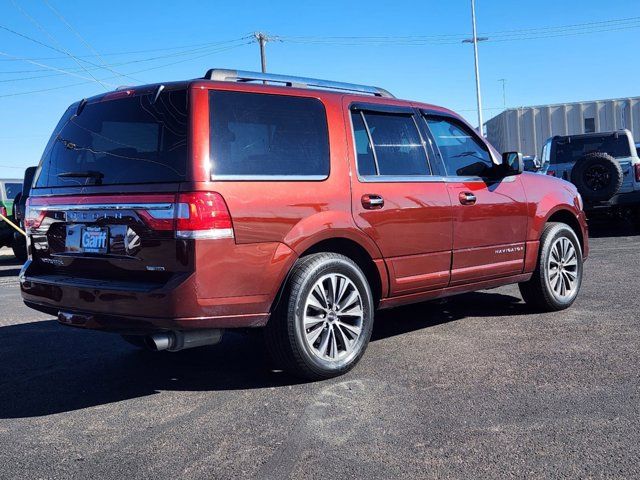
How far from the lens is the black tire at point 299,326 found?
3.95 m

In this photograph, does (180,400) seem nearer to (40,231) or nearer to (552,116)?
(40,231)

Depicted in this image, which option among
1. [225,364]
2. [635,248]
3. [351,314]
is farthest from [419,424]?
[635,248]

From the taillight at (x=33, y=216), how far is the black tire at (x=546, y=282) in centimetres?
420

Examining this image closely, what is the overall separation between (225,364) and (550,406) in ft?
7.55

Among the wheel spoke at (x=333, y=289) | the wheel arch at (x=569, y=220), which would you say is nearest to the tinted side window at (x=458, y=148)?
Result: the wheel arch at (x=569, y=220)

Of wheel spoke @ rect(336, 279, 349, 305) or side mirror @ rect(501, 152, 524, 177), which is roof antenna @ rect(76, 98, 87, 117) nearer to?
wheel spoke @ rect(336, 279, 349, 305)

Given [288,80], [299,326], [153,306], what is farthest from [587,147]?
[153,306]

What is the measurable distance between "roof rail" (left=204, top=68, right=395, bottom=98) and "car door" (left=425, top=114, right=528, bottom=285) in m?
0.58

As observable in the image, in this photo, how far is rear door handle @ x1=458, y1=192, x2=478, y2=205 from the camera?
5.13 meters

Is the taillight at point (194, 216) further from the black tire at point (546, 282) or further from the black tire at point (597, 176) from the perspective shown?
the black tire at point (597, 176)

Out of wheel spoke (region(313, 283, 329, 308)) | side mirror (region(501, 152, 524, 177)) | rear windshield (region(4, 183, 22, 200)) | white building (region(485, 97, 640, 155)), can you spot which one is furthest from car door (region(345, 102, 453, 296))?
white building (region(485, 97, 640, 155))

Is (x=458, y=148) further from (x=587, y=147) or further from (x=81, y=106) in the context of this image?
(x=587, y=147)

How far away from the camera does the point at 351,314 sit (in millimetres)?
4320

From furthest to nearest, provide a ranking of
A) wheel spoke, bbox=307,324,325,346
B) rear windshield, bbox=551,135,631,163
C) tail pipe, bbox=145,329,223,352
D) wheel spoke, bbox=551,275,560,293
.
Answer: rear windshield, bbox=551,135,631,163
wheel spoke, bbox=551,275,560,293
wheel spoke, bbox=307,324,325,346
tail pipe, bbox=145,329,223,352
